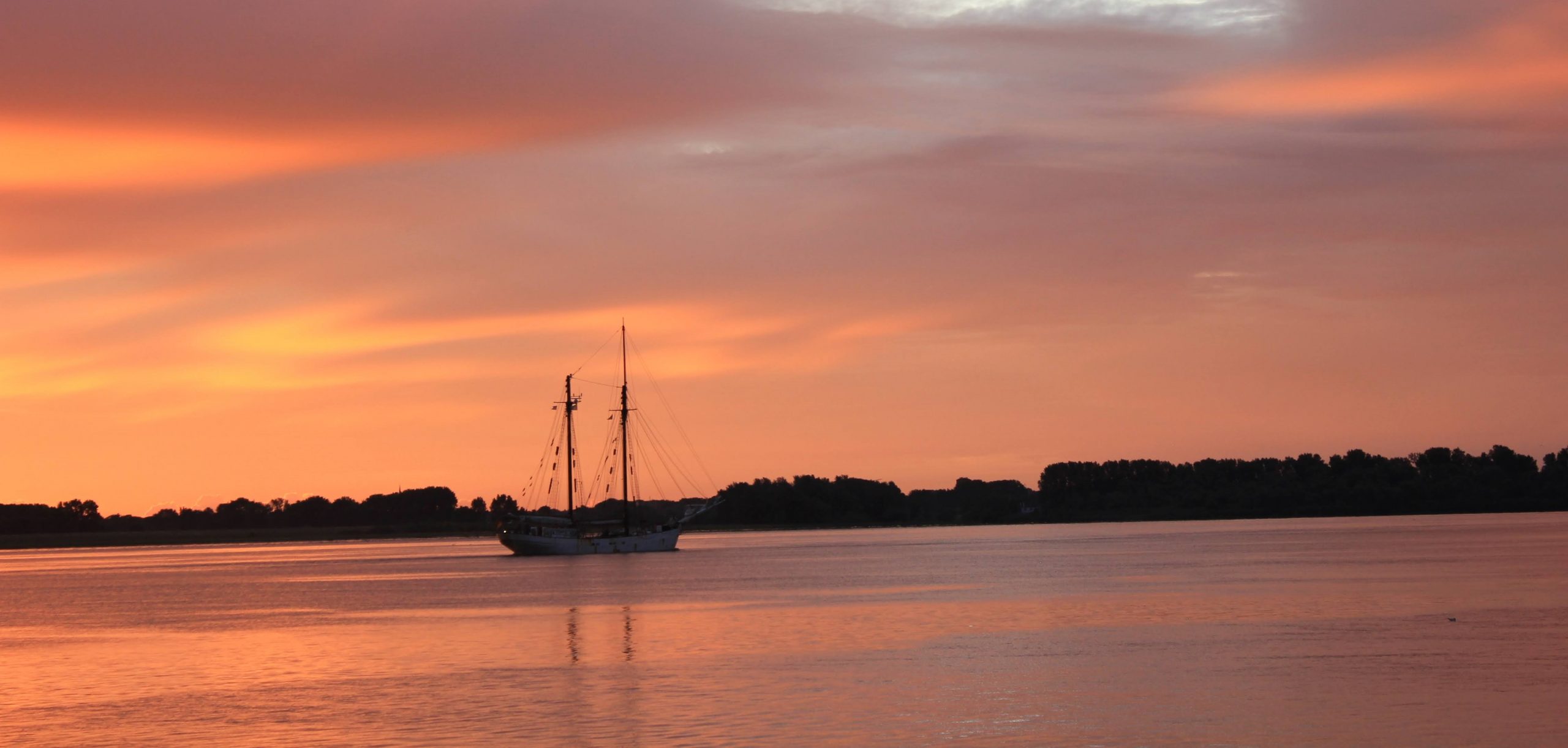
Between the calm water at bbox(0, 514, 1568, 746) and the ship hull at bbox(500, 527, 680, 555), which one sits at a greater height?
the ship hull at bbox(500, 527, 680, 555)

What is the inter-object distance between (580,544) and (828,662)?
10518 centimetres

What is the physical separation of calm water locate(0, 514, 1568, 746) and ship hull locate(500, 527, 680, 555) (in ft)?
170

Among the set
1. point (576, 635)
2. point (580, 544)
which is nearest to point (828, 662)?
point (576, 635)

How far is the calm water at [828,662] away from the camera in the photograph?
31.0 m

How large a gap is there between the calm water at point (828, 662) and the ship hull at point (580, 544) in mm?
51667

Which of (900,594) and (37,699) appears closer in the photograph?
(37,699)

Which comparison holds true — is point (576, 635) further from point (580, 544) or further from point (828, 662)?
point (580, 544)

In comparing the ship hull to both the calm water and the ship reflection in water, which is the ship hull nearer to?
the calm water

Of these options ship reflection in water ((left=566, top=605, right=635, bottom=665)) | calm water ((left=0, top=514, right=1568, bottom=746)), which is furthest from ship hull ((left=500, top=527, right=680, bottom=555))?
ship reflection in water ((left=566, top=605, right=635, bottom=665))

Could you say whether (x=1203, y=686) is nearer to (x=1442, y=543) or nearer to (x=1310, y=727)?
(x=1310, y=727)

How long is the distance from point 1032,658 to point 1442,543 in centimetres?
10301

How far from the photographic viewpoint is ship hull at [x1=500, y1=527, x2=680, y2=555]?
144 metres

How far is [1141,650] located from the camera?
43.8 metres

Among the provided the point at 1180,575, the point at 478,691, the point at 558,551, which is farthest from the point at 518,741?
the point at 558,551
